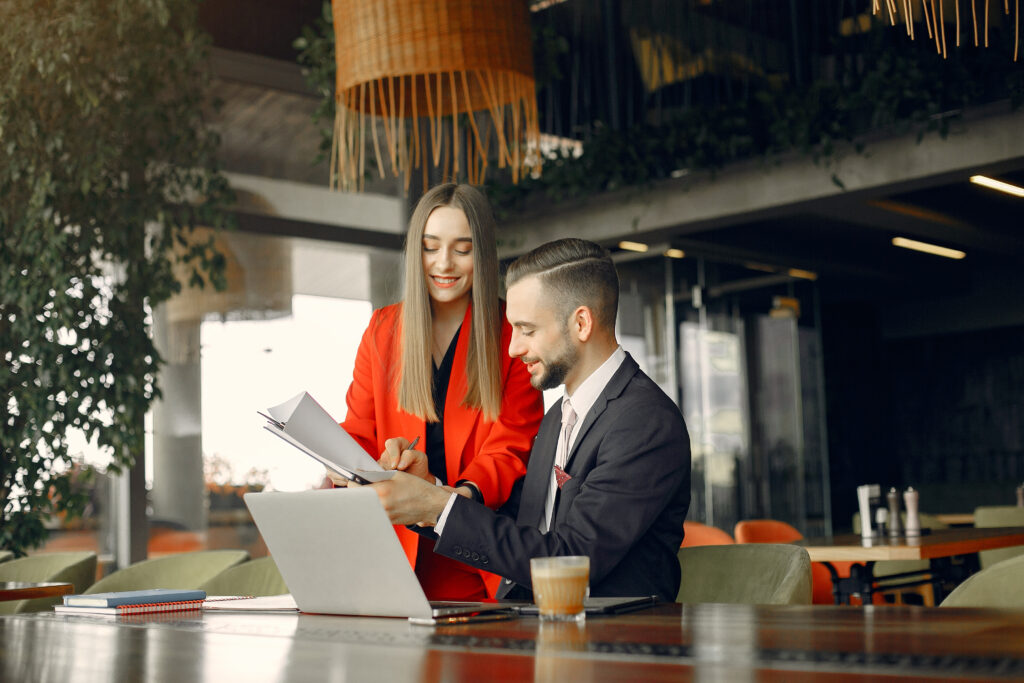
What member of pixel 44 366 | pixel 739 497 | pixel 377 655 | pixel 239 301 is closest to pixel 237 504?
pixel 239 301

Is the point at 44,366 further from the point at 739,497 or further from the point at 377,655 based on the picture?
the point at 739,497

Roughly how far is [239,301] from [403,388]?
4.49 metres

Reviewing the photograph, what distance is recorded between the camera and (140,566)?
3564mm

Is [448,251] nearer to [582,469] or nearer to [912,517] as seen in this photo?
[582,469]

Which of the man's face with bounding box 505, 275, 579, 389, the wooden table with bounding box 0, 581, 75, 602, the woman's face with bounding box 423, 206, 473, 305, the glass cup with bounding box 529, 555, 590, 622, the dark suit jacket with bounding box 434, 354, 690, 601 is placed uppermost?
the woman's face with bounding box 423, 206, 473, 305

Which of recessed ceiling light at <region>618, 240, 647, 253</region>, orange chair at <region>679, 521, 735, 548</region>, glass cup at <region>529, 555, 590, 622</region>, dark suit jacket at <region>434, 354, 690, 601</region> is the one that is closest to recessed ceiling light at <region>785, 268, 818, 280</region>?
recessed ceiling light at <region>618, 240, 647, 253</region>

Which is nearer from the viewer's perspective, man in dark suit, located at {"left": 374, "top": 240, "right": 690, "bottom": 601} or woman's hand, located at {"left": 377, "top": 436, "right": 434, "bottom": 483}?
man in dark suit, located at {"left": 374, "top": 240, "right": 690, "bottom": 601}

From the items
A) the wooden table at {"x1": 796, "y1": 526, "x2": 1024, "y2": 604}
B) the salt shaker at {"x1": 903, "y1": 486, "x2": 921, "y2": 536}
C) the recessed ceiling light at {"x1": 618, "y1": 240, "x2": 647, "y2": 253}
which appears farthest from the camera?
the recessed ceiling light at {"x1": 618, "y1": 240, "x2": 647, "y2": 253}

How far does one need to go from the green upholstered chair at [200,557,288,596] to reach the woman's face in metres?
1.07

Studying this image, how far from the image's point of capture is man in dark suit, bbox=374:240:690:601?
66.9 inches

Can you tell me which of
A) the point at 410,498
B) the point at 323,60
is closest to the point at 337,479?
the point at 410,498

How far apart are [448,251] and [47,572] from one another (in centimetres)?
310

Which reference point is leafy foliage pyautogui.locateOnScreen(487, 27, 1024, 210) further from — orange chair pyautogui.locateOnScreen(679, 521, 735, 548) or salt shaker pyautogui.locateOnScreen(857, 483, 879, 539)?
orange chair pyautogui.locateOnScreen(679, 521, 735, 548)

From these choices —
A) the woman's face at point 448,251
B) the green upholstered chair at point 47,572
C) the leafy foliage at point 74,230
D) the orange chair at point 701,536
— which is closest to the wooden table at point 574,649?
the woman's face at point 448,251
